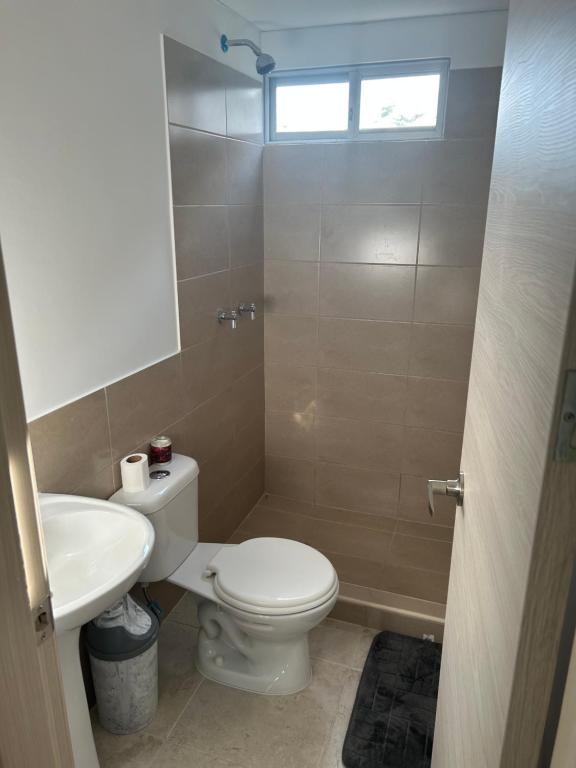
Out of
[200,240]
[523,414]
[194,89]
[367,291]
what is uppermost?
[194,89]

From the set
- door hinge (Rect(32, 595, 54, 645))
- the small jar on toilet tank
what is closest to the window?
the small jar on toilet tank

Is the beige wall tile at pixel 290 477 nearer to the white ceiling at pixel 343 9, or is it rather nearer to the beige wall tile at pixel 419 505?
the beige wall tile at pixel 419 505

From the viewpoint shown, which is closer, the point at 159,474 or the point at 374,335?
the point at 159,474

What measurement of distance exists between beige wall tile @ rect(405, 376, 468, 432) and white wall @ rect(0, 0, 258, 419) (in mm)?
1307

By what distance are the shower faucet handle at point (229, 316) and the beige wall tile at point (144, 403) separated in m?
0.36

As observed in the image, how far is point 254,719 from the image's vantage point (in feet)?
6.16

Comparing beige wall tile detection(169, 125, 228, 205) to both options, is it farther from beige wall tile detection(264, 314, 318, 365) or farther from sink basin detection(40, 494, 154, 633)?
sink basin detection(40, 494, 154, 633)

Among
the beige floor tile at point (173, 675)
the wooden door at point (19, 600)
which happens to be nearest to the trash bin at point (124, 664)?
the beige floor tile at point (173, 675)

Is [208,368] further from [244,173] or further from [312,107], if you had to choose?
[312,107]

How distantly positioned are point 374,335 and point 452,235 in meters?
0.58

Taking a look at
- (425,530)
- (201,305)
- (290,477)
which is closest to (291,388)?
(290,477)

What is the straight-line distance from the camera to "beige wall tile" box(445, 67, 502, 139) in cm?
233

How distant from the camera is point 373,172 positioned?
2.56m

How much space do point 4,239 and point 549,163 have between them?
124 cm
